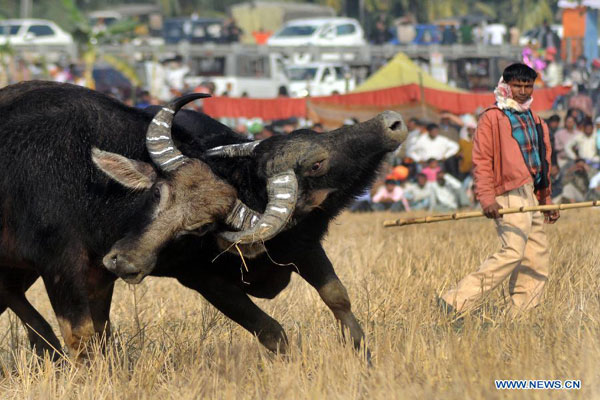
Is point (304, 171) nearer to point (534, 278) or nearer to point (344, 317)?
point (344, 317)

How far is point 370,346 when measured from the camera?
22.4 feet

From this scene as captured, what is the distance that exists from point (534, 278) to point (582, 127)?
369 inches

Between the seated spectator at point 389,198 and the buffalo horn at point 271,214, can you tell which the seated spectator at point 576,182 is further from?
the buffalo horn at point 271,214

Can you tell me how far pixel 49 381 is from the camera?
6273 millimetres

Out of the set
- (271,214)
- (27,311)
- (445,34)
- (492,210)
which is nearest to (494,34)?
(445,34)

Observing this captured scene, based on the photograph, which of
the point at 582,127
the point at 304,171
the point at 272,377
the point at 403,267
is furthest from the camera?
the point at 582,127

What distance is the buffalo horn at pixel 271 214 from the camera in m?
6.50

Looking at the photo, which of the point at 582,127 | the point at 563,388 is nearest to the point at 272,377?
the point at 563,388

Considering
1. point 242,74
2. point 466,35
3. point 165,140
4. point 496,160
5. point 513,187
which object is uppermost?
point 165,140

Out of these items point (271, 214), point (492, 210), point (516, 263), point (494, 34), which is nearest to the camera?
point (271, 214)

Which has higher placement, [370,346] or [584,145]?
[370,346]

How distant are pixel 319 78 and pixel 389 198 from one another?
10.6 metres

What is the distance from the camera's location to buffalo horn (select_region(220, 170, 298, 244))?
6504mm

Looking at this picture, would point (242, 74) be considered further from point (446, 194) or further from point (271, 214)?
point (271, 214)
